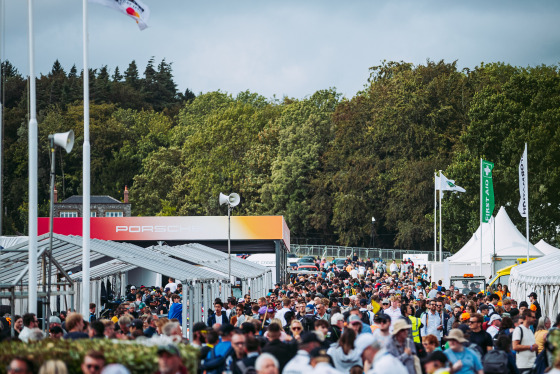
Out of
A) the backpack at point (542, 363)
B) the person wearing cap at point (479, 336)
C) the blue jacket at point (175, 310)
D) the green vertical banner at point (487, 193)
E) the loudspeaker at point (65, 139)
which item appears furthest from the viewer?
the green vertical banner at point (487, 193)

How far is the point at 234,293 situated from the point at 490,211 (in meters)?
16.3

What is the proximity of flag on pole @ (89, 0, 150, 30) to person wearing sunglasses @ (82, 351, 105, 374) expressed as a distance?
1185 centimetres

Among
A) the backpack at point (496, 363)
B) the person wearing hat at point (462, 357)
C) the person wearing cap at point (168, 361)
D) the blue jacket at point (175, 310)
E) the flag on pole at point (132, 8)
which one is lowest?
the blue jacket at point (175, 310)

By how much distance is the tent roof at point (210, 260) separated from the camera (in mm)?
30927

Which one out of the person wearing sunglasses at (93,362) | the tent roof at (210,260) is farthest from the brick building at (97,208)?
the person wearing sunglasses at (93,362)

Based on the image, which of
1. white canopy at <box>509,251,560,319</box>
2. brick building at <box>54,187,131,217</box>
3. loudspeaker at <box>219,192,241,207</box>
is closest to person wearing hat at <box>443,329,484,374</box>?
white canopy at <box>509,251,560,319</box>

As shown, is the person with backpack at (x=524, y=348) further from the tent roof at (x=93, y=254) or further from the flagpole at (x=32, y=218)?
the tent roof at (x=93, y=254)

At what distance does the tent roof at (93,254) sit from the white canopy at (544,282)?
855cm

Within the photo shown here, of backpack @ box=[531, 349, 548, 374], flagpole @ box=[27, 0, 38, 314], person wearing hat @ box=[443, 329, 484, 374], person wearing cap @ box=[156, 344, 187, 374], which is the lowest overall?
backpack @ box=[531, 349, 548, 374]

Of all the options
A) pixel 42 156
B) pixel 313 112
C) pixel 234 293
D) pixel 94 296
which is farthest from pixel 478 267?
pixel 42 156

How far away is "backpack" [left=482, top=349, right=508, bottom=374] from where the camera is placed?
11.5 meters

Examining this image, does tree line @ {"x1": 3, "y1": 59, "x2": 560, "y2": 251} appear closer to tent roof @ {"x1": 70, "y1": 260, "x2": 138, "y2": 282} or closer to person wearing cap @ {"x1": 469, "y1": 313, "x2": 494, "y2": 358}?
tent roof @ {"x1": 70, "y1": 260, "x2": 138, "y2": 282}

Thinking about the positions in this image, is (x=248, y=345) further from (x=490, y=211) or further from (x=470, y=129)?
(x=470, y=129)

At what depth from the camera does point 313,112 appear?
9256 centimetres
